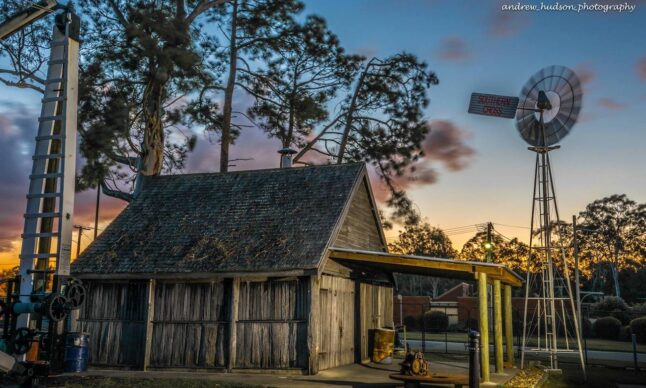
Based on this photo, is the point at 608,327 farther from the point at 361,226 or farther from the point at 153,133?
the point at 153,133

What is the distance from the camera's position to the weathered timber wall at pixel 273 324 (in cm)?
1617

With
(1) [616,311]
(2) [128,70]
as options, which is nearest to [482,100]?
(2) [128,70]

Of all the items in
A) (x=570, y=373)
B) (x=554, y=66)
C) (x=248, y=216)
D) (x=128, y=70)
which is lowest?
(x=570, y=373)

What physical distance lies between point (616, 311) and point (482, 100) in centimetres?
3177

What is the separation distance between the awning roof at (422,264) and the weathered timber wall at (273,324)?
59.5 inches

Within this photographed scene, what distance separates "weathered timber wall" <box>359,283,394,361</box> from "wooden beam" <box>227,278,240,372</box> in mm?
4369

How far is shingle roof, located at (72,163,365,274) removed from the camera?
56.2 feet

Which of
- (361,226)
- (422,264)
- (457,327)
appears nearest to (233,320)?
(422,264)

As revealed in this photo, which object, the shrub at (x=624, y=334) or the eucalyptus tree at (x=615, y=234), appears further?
the eucalyptus tree at (x=615, y=234)

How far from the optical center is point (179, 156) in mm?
31312

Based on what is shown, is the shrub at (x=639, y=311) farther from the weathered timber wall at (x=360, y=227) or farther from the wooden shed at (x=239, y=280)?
the wooden shed at (x=239, y=280)

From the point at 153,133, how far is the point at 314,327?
1542 centimetres

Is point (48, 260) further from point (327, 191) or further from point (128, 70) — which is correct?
point (128, 70)

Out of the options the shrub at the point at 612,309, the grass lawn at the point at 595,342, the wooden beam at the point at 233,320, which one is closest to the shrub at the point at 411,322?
the grass lawn at the point at 595,342
